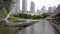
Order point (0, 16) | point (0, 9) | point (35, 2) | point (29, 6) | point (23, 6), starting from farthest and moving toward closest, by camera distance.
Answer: point (35, 2), point (29, 6), point (23, 6), point (0, 16), point (0, 9)

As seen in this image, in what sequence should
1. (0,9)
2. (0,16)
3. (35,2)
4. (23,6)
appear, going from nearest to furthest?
(0,9), (0,16), (23,6), (35,2)

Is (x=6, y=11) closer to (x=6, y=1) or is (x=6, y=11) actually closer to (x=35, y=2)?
(x=6, y=1)

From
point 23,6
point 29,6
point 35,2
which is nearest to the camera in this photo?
point 23,6

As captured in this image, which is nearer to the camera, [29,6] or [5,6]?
[5,6]

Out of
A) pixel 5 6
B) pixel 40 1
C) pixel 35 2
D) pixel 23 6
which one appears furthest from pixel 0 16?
pixel 40 1

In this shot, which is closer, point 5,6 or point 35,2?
point 5,6

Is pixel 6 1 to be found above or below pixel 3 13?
above

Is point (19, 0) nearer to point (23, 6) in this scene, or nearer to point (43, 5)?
point (23, 6)

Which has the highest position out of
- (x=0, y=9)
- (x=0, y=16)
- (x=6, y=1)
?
(x=6, y=1)

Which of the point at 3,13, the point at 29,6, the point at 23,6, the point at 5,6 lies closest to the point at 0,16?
the point at 3,13
